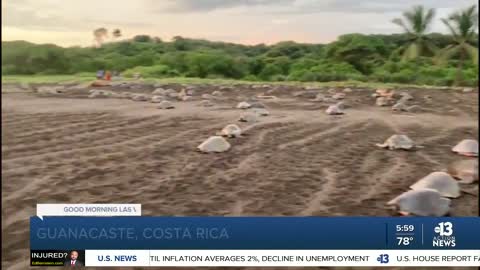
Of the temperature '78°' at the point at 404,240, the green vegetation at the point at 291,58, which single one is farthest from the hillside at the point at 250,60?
the temperature '78°' at the point at 404,240

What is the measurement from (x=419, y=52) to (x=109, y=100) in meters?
0.92

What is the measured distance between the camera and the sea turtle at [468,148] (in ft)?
3.97

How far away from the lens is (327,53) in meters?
1.26

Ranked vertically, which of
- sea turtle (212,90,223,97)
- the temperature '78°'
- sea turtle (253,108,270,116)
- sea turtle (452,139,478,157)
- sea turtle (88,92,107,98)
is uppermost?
sea turtle (88,92,107,98)

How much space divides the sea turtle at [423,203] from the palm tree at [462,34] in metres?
0.37

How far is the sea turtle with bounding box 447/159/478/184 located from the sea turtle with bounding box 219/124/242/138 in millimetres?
590

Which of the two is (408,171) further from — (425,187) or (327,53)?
(327,53)

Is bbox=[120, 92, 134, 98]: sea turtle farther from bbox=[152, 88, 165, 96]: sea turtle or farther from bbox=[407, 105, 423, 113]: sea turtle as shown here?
bbox=[407, 105, 423, 113]: sea turtle

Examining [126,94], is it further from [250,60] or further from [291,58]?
[291,58]

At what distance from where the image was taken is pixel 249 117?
138cm

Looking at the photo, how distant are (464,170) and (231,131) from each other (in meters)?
0.65

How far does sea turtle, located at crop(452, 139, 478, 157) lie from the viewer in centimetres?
121

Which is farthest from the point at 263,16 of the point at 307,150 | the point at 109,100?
the point at 109,100

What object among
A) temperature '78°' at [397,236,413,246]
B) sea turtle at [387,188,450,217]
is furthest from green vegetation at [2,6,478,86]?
temperature '78°' at [397,236,413,246]
